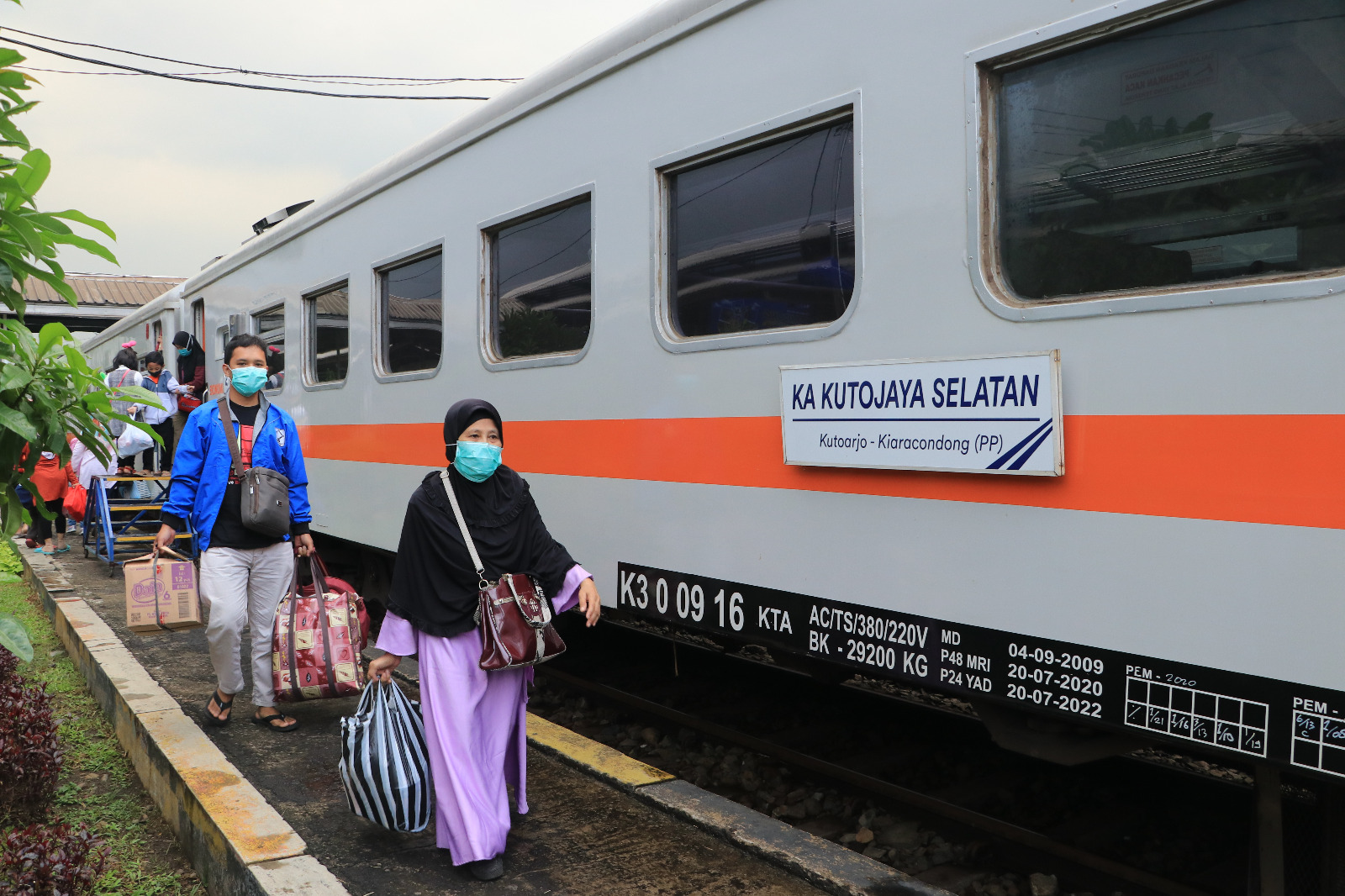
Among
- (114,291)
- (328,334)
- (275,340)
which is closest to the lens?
(328,334)

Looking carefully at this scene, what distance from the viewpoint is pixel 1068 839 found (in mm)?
3660

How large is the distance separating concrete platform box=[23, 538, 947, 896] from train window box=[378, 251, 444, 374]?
1958 millimetres

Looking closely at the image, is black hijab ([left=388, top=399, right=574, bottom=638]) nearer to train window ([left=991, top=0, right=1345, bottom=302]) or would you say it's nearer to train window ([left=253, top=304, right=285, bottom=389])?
train window ([left=991, top=0, right=1345, bottom=302])

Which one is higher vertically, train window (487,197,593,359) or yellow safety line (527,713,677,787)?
train window (487,197,593,359)

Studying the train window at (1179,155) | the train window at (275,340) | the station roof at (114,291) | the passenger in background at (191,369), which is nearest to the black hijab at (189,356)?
the passenger in background at (191,369)

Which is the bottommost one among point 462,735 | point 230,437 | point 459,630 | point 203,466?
point 462,735

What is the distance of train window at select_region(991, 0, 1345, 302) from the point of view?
2.26 metres

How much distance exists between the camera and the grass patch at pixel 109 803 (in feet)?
11.1

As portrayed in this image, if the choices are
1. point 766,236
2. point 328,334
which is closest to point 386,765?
point 766,236

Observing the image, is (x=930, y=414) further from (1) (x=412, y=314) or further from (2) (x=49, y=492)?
(2) (x=49, y=492)

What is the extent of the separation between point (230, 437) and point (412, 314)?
1.51 meters

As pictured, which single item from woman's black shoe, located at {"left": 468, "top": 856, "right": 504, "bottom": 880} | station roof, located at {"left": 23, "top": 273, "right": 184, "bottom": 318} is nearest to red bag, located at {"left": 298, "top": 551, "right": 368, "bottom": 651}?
woman's black shoe, located at {"left": 468, "top": 856, "right": 504, "bottom": 880}

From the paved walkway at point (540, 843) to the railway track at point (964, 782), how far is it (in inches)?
28.9

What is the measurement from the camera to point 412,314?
5.73 meters
